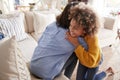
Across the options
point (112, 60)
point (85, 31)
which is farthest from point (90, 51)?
point (112, 60)

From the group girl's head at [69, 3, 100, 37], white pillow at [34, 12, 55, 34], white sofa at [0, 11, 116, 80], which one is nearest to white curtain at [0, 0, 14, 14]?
white sofa at [0, 11, 116, 80]

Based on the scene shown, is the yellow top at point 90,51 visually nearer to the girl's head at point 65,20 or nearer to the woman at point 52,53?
the woman at point 52,53

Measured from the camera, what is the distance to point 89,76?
1.62m

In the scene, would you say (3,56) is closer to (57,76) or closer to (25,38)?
(57,76)

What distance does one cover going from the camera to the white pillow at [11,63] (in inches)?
36.1

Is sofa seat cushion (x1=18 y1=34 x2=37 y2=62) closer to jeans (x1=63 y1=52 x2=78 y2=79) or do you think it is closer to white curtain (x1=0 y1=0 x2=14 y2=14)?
jeans (x1=63 y1=52 x2=78 y2=79)

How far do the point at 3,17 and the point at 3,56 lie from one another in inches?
52.5

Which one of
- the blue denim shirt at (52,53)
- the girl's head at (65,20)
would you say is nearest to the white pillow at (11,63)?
the blue denim shirt at (52,53)

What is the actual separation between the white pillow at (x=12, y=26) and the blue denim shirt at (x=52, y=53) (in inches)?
32.8

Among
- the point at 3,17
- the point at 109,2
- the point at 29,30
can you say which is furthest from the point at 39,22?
the point at 109,2

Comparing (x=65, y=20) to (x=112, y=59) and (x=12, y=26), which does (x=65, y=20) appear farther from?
(x=112, y=59)

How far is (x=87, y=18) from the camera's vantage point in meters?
1.26

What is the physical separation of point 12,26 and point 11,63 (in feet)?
3.90

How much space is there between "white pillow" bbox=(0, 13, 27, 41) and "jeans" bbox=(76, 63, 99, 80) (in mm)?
955
